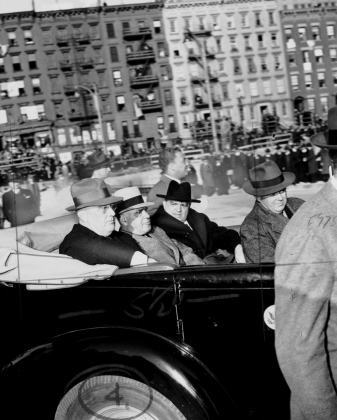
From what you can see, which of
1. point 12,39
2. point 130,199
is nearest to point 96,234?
point 130,199

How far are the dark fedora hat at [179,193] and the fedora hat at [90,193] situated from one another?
385mm

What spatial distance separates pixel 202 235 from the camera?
10.8ft

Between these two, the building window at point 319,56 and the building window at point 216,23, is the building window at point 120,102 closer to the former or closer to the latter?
the building window at point 216,23

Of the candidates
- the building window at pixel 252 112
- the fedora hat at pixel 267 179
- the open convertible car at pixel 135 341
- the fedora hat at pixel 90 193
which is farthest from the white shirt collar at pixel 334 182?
the fedora hat at pixel 90 193

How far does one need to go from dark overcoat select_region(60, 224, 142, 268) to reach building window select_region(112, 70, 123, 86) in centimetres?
75

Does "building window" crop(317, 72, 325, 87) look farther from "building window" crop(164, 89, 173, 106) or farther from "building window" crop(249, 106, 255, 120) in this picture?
"building window" crop(164, 89, 173, 106)

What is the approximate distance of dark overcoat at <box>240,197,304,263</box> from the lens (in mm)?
2680

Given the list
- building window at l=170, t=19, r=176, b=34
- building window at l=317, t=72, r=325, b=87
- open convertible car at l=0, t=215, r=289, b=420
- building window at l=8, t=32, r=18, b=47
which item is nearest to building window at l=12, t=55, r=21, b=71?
building window at l=8, t=32, r=18, b=47

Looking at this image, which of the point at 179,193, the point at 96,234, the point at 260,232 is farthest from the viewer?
the point at 179,193

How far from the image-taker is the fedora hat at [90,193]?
2820 millimetres

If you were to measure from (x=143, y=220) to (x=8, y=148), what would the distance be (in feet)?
2.81

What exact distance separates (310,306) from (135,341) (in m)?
0.98

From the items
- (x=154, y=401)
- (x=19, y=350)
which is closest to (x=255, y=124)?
(x=154, y=401)

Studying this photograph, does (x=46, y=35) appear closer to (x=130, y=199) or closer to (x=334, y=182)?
(x=130, y=199)
